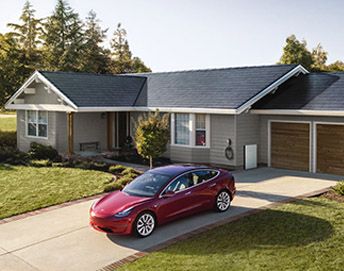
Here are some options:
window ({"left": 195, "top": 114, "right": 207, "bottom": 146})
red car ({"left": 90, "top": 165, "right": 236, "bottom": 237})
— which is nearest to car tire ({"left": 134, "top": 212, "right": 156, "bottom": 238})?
red car ({"left": 90, "top": 165, "right": 236, "bottom": 237})

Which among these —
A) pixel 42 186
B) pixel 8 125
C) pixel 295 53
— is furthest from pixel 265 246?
pixel 295 53

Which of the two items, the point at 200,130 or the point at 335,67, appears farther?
the point at 335,67

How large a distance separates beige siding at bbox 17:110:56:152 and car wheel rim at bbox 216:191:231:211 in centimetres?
1289

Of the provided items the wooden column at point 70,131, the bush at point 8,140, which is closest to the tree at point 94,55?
the bush at point 8,140

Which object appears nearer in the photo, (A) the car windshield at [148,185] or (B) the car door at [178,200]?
(B) the car door at [178,200]

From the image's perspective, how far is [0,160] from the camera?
21906mm

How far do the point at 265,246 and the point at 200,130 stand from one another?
11427mm

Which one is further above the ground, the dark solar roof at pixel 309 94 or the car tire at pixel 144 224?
the dark solar roof at pixel 309 94

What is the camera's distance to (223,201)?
38.8 feet

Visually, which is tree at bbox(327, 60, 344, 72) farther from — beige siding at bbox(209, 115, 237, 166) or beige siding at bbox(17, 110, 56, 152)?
beige siding at bbox(17, 110, 56, 152)

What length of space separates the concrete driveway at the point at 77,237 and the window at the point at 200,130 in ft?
18.8

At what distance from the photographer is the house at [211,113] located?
17.9m

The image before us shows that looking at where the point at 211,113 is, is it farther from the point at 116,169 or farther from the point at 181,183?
the point at 181,183

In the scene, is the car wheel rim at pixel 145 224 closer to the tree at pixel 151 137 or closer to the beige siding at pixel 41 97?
the tree at pixel 151 137
